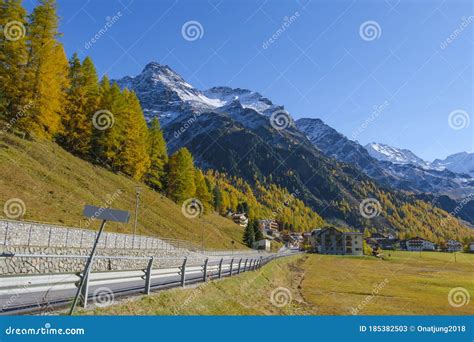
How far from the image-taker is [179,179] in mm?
80188

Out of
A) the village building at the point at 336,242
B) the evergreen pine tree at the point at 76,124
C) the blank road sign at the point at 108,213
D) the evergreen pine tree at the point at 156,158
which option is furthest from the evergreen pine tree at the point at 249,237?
the blank road sign at the point at 108,213

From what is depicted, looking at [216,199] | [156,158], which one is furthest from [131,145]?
[216,199]

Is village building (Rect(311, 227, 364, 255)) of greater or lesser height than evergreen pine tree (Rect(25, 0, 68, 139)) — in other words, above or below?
below

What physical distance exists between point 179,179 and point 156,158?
306 inches

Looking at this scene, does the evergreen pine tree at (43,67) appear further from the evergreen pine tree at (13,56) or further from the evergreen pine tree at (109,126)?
the evergreen pine tree at (109,126)

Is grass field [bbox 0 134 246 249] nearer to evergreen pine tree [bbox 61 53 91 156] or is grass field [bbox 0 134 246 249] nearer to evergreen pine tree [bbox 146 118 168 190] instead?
evergreen pine tree [bbox 61 53 91 156]

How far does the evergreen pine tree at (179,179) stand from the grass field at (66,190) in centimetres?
1027

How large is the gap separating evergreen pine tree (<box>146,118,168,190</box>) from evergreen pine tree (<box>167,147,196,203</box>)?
1865 millimetres

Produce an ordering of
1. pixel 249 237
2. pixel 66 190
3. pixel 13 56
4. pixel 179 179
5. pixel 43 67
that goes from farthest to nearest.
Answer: pixel 249 237 → pixel 179 179 → pixel 43 67 → pixel 13 56 → pixel 66 190

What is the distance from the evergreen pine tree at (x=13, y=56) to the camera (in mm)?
41125

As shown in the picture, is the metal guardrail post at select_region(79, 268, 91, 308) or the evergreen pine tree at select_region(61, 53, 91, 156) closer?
the metal guardrail post at select_region(79, 268, 91, 308)

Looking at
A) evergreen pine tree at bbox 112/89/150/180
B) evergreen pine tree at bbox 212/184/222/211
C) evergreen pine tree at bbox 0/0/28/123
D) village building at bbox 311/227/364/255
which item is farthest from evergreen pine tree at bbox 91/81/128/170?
village building at bbox 311/227/364/255

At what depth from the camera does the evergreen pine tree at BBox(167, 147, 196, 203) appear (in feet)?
261

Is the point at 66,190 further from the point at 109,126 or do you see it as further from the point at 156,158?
the point at 156,158
